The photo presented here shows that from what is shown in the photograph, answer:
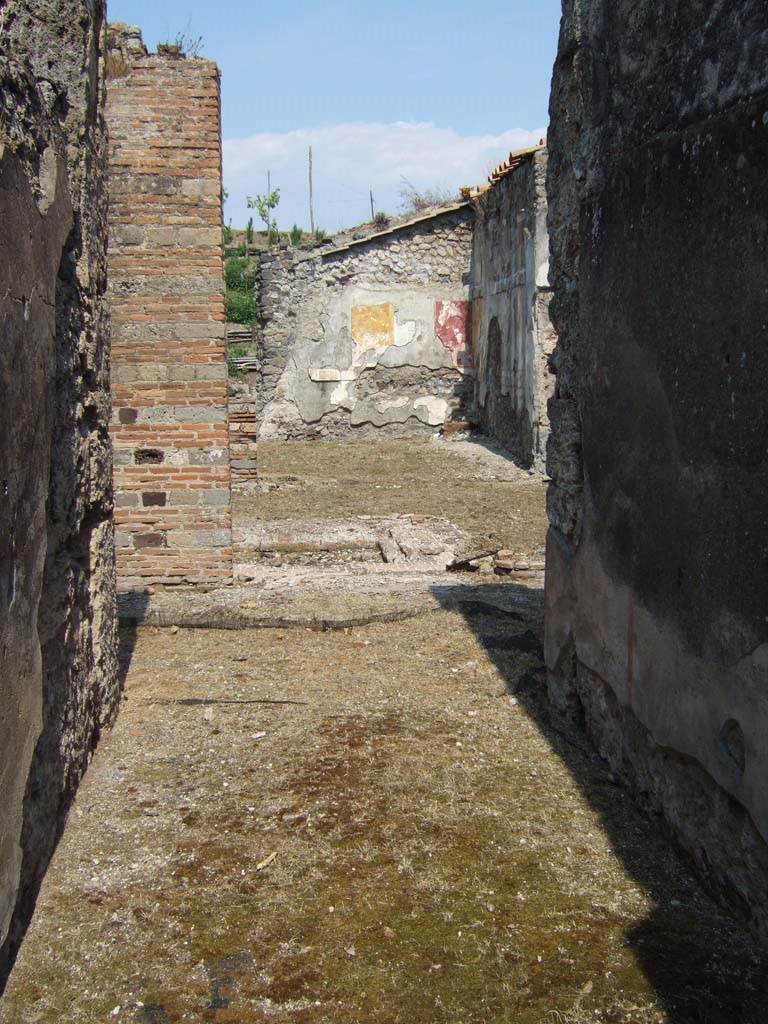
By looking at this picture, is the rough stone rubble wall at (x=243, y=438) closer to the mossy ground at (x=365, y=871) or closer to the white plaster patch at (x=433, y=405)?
the white plaster patch at (x=433, y=405)

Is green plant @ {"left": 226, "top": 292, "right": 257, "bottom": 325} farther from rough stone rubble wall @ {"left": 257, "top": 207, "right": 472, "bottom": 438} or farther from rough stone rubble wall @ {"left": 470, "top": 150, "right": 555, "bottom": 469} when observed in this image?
rough stone rubble wall @ {"left": 470, "top": 150, "right": 555, "bottom": 469}

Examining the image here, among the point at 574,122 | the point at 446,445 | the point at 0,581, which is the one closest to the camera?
the point at 0,581

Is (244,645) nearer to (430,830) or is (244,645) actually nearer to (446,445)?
(430,830)

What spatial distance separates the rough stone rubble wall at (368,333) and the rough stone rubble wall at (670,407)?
12732mm

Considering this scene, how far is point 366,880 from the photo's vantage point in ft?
9.85

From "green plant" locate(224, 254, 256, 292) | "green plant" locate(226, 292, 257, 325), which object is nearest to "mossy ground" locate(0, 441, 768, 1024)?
"green plant" locate(226, 292, 257, 325)

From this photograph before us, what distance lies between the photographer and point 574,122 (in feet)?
13.3

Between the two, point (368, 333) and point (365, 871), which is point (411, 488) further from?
point (365, 871)

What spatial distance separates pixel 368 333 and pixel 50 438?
14.1 metres

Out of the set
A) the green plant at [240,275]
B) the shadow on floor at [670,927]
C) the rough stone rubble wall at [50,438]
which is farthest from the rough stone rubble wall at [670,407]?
the green plant at [240,275]

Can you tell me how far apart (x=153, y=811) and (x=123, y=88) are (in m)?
4.89

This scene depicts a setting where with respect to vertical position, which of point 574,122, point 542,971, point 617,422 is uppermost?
point 574,122

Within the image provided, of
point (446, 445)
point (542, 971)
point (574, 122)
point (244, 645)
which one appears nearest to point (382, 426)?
point (446, 445)

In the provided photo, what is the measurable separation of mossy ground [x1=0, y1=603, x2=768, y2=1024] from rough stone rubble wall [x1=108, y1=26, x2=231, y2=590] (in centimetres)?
224
